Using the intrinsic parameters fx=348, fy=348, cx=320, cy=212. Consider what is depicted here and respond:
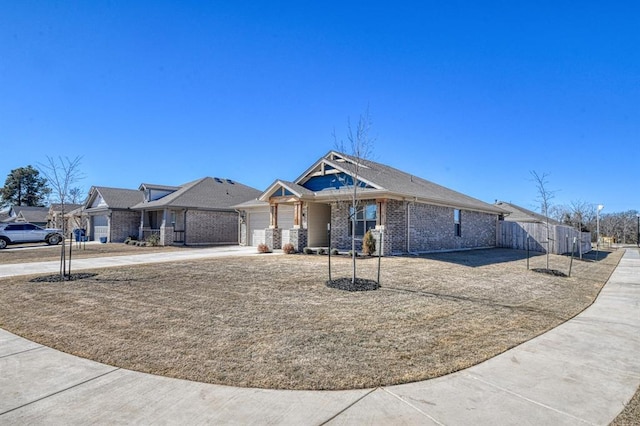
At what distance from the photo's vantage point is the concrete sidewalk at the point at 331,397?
3000mm

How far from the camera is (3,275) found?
10.8 m

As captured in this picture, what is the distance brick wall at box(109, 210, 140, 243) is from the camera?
2827cm

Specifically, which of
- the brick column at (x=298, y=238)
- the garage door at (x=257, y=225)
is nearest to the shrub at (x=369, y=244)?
the brick column at (x=298, y=238)

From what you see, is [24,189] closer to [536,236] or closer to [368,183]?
[368,183]

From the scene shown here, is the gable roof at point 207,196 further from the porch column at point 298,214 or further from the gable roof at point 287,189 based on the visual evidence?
the porch column at point 298,214

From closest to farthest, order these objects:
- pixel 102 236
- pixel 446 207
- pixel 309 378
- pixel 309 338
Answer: pixel 309 378 → pixel 309 338 → pixel 446 207 → pixel 102 236

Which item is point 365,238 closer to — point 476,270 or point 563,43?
point 476,270

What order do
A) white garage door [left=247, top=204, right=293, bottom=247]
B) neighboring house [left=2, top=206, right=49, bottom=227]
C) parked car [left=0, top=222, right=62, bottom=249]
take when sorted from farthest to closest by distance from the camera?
1. neighboring house [left=2, top=206, right=49, bottom=227]
2. parked car [left=0, top=222, right=62, bottom=249]
3. white garage door [left=247, top=204, right=293, bottom=247]

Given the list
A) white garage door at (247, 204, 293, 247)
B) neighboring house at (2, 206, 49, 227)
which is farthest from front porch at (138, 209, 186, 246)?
neighboring house at (2, 206, 49, 227)

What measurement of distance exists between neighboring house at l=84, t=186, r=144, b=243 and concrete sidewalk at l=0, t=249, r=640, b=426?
26.9 meters

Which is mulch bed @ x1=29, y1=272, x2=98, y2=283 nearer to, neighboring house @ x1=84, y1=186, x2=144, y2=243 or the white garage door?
the white garage door

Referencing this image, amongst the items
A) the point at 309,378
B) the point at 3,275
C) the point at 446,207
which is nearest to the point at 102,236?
the point at 3,275

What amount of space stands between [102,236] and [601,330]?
33781mm

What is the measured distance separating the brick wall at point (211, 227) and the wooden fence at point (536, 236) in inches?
782
